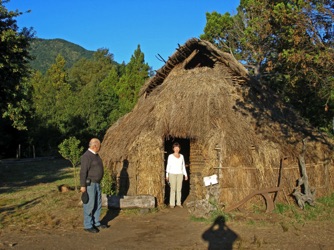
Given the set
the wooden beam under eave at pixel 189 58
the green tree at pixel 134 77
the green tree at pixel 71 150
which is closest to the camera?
the wooden beam under eave at pixel 189 58

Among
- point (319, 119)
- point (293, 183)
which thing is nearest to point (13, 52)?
point (293, 183)

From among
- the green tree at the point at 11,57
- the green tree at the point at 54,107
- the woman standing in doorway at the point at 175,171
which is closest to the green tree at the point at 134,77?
the green tree at the point at 54,107

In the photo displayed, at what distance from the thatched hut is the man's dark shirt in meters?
2.80

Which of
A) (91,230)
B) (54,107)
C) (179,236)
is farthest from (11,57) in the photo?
(54,107)

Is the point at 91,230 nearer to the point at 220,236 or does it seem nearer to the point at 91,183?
the point at 91,183

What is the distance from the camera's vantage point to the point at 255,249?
639 cm

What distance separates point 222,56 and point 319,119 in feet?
24.0

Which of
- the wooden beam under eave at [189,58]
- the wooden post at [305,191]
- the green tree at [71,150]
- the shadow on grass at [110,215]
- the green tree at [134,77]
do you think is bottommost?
the shadow on grass at [110,215]

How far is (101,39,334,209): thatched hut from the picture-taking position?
31.8ft

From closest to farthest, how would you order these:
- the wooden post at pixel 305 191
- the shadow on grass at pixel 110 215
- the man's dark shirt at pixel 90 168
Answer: the man's dark shirt at pixel 90 168 < the shadow on grass at pixel 110 215 < the wooden post at pixel 305 191

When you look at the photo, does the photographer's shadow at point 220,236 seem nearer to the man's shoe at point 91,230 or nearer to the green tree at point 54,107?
the man's shoe at point 91,230

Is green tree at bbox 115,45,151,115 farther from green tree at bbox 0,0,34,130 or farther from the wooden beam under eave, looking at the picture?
the wooden beam under eave

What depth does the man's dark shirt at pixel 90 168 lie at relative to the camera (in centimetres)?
742

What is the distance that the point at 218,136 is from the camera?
9.73 metres
